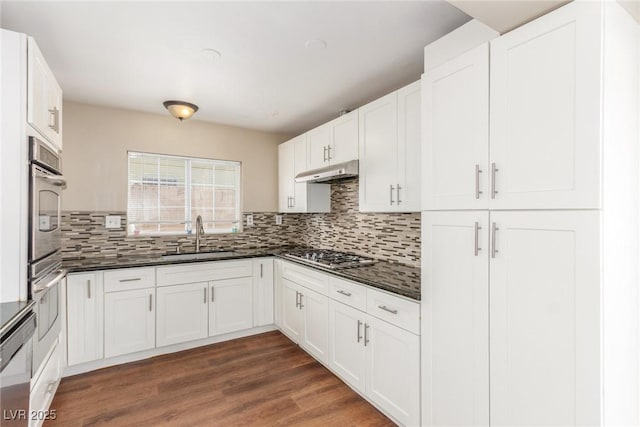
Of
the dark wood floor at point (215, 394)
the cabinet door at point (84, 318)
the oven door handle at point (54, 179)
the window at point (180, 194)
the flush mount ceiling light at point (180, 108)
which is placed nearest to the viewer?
the oven door handle at point (54, 179)

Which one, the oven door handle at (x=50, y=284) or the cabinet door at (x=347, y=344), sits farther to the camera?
the cabinet door at (x=347, y=344)

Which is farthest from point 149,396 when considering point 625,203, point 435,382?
point 625,203

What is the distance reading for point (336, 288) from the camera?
2500 mm

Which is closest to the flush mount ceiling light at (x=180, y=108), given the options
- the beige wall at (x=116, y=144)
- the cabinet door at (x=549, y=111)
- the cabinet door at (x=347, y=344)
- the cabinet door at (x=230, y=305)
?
the beige wall at (x=116, y=144)

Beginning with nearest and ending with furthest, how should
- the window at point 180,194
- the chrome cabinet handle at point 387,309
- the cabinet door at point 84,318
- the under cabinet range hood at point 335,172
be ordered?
the chrome cabinet handle at point 387,309 < the cabinet door at point 84,318 < the under cabinet range hood at point 335,172 < the window at point 180,194

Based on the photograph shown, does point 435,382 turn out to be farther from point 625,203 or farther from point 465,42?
point 465,42

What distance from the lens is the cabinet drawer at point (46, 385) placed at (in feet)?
5.58

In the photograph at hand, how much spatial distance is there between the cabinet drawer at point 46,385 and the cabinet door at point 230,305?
1242 millimetres

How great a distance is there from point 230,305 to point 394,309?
2.00 m

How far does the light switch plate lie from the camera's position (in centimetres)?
323

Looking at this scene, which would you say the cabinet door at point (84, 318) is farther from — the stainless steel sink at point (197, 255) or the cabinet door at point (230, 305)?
the cabinet door at point (230, 305)

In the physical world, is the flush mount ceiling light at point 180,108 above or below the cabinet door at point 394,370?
above

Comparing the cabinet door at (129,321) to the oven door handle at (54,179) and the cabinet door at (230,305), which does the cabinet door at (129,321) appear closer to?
the cabinet door at (230,305)

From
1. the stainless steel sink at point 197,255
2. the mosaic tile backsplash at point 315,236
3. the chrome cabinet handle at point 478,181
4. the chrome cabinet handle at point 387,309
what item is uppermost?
the chrome cabinet handle at point 478,181
